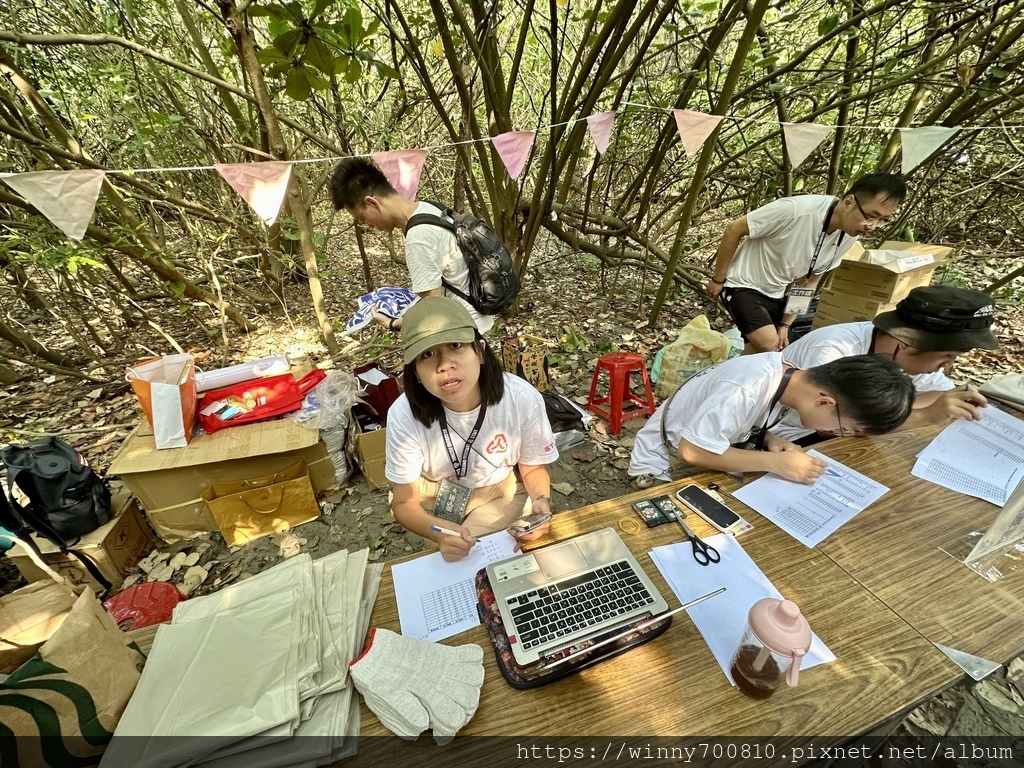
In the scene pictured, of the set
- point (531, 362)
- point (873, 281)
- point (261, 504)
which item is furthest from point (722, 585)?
point (873, 281)

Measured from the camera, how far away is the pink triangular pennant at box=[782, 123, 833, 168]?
3125 millimetres

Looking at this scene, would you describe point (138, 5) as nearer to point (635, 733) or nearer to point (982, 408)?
point (635, 733)

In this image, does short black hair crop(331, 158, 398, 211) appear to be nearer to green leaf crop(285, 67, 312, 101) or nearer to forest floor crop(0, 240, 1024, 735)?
green leaf crop(285, 67, 312, 101)

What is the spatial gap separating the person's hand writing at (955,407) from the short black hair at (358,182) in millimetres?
3299

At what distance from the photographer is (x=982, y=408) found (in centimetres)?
207

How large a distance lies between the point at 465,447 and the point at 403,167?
234cm

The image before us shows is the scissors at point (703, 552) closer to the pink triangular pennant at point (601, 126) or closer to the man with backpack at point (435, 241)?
the man with backpack at point (435, 241)

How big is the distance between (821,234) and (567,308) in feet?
10.9

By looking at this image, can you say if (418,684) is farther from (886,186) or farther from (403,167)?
(886,186)

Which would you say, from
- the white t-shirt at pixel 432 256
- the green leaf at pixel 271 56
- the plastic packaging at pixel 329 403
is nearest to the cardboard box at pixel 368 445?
the plastic packaging at pixel 329 403

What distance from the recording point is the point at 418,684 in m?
1.02

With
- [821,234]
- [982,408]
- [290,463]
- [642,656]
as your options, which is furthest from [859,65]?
[290,463]

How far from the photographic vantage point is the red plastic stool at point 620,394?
3436mm

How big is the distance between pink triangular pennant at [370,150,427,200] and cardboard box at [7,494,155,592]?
2.80 metres
